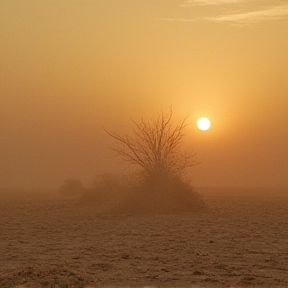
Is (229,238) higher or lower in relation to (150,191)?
lower

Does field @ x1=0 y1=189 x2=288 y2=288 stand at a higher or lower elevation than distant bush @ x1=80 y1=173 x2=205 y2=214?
lower

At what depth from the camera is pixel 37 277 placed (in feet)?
35.2

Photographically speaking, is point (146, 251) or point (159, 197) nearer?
point (146, 251)

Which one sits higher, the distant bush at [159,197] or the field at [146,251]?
the distant bush at [159,197]

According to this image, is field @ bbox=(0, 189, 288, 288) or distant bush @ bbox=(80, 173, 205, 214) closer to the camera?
field @ bbox=(0, 189, 288, 288)

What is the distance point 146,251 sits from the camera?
15.5 m

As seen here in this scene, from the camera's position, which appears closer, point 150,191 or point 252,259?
point 252,259

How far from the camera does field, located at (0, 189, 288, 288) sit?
1111 cm

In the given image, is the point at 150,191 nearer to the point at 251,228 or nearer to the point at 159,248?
the point at 251,228

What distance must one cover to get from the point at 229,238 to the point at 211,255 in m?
3.54

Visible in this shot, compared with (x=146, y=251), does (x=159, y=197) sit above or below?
above

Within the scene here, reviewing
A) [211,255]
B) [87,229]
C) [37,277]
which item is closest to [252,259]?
[211,255]

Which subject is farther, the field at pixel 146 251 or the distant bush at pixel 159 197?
the distant bush at pixel 159 197

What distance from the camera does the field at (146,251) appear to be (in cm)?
1111
